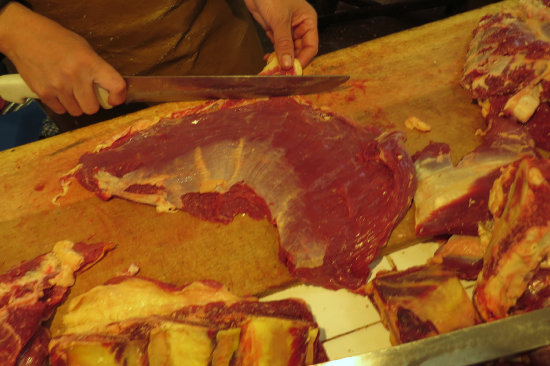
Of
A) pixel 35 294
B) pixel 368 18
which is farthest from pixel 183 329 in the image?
pixel 368 18

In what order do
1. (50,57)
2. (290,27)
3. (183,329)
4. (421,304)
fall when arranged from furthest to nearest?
(290,27)
(50,57)
(421,304)
(183,329)

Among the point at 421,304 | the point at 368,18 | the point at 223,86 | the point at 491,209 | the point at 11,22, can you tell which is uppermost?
the point at 11,22

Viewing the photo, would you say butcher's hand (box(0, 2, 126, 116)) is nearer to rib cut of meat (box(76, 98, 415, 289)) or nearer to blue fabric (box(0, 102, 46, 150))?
rib cut of meat (box(76, 98, 415, 289))

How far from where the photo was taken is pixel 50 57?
7.97 ft

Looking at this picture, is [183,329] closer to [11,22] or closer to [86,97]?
[86,97]

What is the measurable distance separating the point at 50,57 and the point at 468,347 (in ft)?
8.88

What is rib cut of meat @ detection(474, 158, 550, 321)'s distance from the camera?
68.1 inches

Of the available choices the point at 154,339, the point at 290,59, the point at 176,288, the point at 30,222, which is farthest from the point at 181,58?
the point at 154,339

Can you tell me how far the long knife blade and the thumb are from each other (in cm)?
21

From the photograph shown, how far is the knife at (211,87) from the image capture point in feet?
8.43

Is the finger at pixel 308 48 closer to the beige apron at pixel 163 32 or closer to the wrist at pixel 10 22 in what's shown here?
the beige apron at pixel 163 32

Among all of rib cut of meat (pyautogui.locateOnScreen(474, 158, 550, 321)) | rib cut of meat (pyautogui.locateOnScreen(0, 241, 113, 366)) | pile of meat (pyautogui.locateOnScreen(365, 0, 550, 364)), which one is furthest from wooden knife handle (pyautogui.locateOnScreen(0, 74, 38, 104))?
rib cut of meat (pyautogui.locateOnScreen(474, 158, 550, 321))

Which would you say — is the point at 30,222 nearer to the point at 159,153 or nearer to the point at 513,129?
the point at 159,153

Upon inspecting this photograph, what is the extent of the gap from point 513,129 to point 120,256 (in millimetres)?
2401
